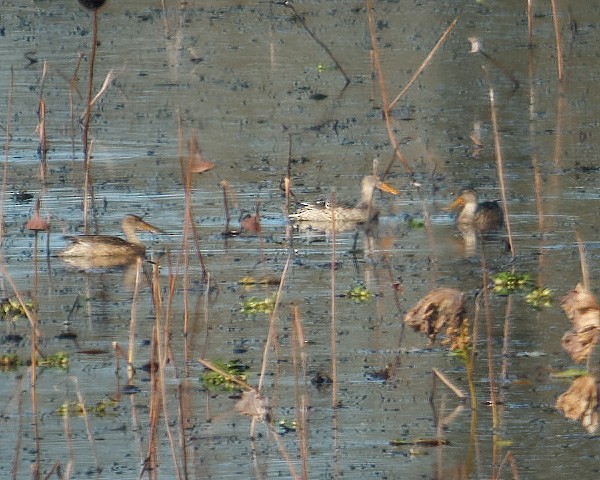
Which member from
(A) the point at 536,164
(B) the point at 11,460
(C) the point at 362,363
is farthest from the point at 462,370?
(A) the point at 536,164

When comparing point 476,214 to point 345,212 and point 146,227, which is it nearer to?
point 345,212

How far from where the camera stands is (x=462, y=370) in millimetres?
8250

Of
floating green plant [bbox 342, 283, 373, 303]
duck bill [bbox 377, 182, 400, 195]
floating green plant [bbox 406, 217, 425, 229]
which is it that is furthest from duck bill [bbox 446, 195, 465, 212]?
floating green plant [bbox 342, 283, 373, 303]

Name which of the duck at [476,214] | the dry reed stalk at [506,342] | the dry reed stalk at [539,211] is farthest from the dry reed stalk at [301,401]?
the duck at [476,214]

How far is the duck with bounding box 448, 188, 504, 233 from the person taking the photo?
1157 centimetres

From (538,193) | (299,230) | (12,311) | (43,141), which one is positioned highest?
(43,141)

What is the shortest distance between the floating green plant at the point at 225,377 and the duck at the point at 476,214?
11.3 ft

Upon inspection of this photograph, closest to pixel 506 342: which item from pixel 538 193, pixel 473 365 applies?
pixel 473 365

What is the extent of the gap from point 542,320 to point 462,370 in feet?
3.58

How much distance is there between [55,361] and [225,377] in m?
1.03

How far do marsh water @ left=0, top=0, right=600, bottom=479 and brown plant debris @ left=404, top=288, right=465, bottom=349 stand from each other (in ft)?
2.49

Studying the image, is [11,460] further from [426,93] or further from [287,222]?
[426,93]

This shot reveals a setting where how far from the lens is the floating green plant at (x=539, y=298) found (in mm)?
9547

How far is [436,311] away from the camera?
641 centimetres
